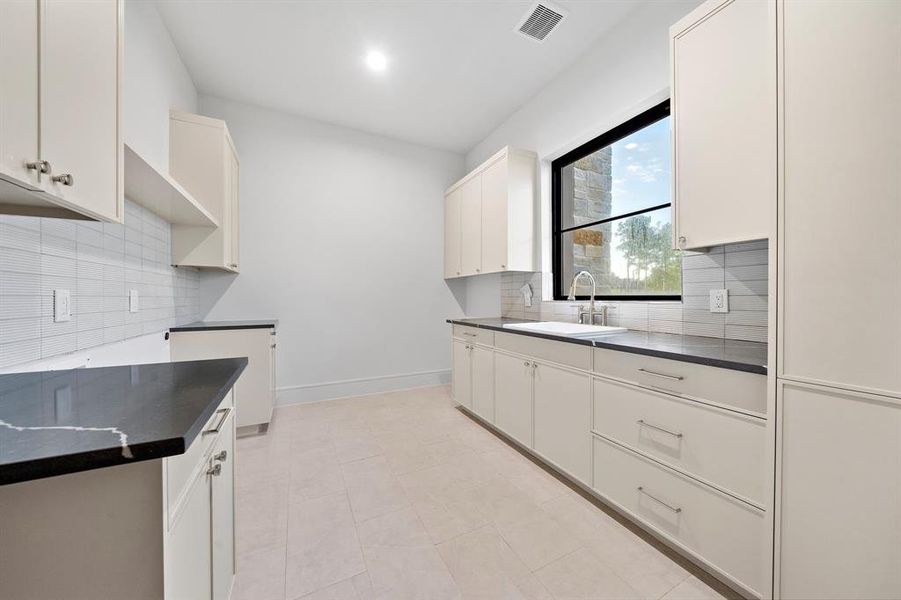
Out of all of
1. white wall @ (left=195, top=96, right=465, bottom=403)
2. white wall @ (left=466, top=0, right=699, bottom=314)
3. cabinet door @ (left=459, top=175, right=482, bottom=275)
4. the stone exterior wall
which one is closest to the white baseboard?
white wall @ (left=195, top=96, right=465, bottom=403)

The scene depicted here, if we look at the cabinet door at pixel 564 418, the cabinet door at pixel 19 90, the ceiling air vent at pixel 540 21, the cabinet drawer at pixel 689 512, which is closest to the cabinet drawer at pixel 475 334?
the cabinet door at pixel 564 418

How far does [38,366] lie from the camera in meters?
1.12

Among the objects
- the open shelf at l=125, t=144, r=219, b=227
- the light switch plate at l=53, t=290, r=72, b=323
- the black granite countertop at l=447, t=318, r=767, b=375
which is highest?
the open shelf at l=125, t=144, r=219, b=227

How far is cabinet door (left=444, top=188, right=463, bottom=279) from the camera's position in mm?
3725

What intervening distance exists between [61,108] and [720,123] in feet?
7.21

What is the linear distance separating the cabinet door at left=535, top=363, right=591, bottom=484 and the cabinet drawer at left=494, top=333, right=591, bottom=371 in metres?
0.06

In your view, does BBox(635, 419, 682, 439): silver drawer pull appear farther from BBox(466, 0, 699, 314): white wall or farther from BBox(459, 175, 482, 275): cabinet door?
BBox(459, 175, 482, 275): cabinet door

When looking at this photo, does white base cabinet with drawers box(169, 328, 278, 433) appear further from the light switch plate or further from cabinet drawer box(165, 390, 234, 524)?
cabinet drawer box(165, 390, 234, 524)

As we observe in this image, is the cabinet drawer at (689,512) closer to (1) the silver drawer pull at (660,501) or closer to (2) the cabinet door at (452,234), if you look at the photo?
(1) the silver drawer pull at (660,501)

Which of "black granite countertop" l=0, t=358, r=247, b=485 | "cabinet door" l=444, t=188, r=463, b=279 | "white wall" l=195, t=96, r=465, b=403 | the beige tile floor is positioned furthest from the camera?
"cabinet door" l=444, t=188, r=463, b=279

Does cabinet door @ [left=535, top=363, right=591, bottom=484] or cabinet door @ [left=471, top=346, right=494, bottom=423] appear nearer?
cabinet door @ [left=535, top=363, right=591, bottom=484]

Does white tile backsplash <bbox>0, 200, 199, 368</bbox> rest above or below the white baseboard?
above

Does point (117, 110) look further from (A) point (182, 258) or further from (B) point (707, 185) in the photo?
(B) point (707, 185)

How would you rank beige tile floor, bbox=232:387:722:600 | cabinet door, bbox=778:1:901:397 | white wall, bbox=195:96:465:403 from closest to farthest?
cabinet door, bbox=778:1:901:397, beige tile floor, bbox=232:387:722:600, white wall, bbox=195:96:465:403
